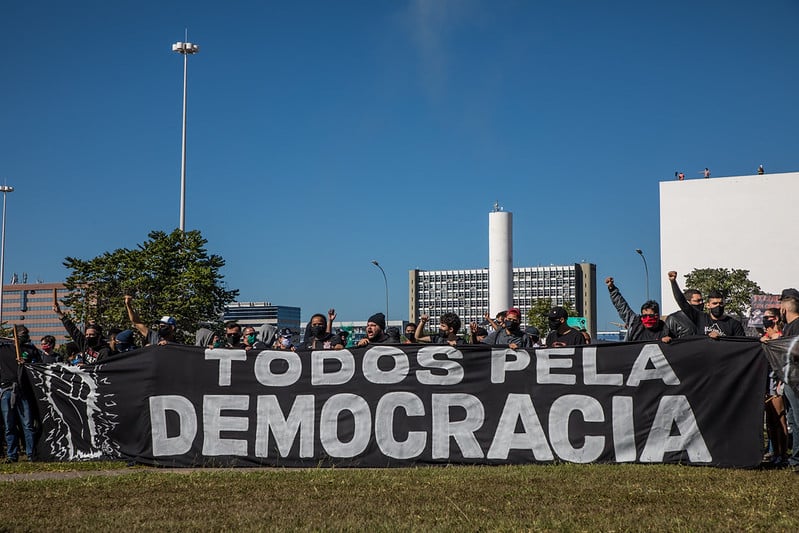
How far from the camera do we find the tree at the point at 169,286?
4353 centimetres

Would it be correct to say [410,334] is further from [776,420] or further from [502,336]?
[776,420]

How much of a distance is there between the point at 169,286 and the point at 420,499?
37697 millimetres

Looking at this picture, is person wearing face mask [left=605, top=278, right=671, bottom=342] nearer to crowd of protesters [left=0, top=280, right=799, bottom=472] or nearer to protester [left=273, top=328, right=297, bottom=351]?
crowd of protesters [left=0, top=280, right=799, bottom=472]

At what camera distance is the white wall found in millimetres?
101625

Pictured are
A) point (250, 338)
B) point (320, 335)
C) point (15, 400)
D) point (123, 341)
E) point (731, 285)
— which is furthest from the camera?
point (731, 285)

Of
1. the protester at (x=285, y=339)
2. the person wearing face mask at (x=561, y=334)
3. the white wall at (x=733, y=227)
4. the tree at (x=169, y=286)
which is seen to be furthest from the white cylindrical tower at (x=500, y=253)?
the person wearing face mask at (x=561, y=334)

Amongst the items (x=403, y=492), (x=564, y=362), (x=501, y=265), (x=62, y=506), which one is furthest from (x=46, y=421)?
(x=501, y=265)

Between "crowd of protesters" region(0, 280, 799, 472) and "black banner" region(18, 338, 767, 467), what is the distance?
1.07 feet

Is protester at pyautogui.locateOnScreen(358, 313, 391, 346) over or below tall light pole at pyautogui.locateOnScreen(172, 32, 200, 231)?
below

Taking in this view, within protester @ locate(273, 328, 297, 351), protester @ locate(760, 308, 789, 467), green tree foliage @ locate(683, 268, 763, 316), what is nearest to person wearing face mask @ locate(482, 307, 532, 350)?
protester @ locate(760, 308, 789, 467)

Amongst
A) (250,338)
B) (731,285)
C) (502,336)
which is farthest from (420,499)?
(731,285)

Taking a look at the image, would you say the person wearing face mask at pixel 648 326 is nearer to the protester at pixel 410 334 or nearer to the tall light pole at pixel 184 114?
the protester at pixel 410 334

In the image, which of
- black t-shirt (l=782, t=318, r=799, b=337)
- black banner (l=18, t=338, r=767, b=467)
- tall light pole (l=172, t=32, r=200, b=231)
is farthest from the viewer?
tall light pole (l=172, t=32, r=200, b=231)

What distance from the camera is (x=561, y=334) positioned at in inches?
453
